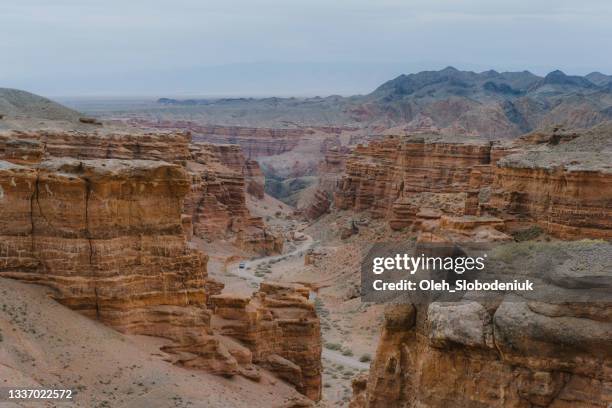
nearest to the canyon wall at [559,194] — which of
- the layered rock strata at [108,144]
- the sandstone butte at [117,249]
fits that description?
the sandstone butte at [117,249]

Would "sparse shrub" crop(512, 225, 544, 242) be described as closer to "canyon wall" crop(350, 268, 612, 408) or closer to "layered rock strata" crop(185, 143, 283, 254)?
"canyon wall" crop(350, 268, 612, 408)

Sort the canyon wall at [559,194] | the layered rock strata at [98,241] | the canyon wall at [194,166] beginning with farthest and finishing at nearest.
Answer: the canyon wall at [194,166]
the canyon wall at [559,194]
the layered rock strata at [98,241]

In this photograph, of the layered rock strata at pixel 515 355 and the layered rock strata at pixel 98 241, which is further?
the layered rock strata at pixel 98 241

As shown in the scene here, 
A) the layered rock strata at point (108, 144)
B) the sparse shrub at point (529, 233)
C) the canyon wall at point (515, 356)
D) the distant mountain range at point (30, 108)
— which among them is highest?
the distant mountain range at point (30, 108)

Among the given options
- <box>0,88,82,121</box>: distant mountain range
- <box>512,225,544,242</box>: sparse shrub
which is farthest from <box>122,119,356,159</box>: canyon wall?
<box>512,225,544,242</box>: sparse shrub

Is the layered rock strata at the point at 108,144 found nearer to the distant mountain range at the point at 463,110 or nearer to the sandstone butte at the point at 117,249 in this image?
the sandstone butte at the point at 117,249

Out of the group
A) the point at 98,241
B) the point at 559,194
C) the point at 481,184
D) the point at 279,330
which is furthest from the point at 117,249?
the point at 481,184

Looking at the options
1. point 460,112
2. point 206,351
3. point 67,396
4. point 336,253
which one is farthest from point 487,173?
point 460,112

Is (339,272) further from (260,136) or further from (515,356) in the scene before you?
(260,136)

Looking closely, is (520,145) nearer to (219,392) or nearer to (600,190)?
(600,190)
